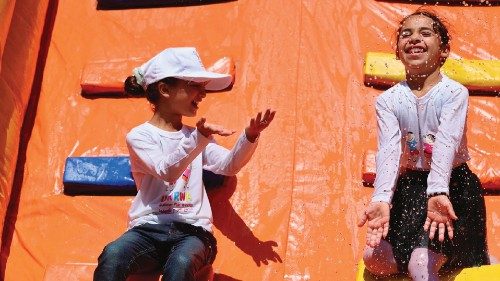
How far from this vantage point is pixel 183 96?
2.36 meters

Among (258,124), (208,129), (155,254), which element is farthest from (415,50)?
(155,254)

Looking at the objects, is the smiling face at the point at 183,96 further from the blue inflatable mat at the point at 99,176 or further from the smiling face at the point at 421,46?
the smiling face at the point at 421,46

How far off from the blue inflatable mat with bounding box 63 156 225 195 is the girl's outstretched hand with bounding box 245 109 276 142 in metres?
0.33

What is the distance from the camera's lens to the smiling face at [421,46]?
2174 mm

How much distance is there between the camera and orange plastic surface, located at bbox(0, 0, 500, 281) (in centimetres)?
245

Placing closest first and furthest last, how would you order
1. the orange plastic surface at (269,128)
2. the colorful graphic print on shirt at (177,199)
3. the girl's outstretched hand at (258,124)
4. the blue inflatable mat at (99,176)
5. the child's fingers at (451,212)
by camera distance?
the child's fingers at (451,212), the girl's outstretched hand at (258,124), the colorful graphic print on shirt at (177,199), the orange plastic surface at (269,128), the blue inflatable mat at (99,176)

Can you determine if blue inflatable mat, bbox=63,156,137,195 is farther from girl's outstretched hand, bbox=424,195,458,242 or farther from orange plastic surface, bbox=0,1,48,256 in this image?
girl's outstretched hand, bbox=424,195,458,242

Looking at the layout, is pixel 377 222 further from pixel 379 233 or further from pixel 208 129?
pixel 208 129

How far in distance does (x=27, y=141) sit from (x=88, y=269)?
70 centimetres

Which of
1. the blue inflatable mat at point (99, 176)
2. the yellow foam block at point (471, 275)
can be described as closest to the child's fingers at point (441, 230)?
the yellow foam block at point (471, 275)

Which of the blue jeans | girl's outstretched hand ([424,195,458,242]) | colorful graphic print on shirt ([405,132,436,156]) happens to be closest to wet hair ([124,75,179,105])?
the blue jeans

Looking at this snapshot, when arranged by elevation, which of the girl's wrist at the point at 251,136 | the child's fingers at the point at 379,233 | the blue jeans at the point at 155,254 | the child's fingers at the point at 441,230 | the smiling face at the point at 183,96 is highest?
the smiling face at the point at 183,96

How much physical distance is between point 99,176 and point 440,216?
3.65 ft

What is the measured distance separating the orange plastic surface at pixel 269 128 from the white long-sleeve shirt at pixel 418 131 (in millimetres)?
362
